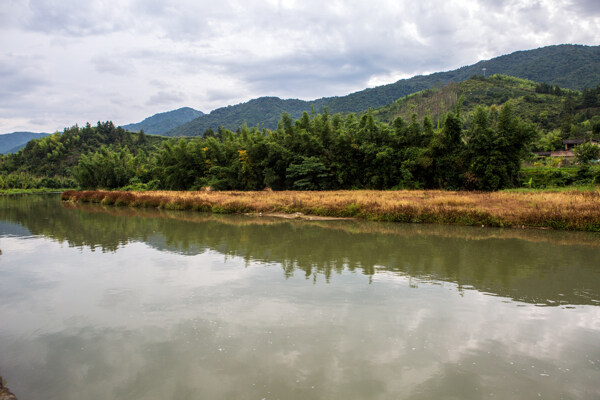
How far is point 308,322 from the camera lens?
5.64 metres

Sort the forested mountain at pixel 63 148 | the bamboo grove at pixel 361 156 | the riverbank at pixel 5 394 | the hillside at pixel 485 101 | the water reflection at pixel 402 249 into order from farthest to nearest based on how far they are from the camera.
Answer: the forested mountain at pixel 63 148 < the hillside at pixel 485 101 < the bamboo grove at pixel 361 156 < the water reflection at pixel 402 249 < the riverbank at pixel 5 394

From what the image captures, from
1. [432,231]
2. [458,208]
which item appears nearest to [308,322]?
[432,231]

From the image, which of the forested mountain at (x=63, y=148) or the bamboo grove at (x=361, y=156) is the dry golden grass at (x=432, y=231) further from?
the forested mountain at (x=63, y=148)

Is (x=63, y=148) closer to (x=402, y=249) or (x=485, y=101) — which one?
(x=402, y=249)

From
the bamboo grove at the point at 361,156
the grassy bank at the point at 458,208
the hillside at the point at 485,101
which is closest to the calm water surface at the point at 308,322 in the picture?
the grassy bank at the point at 458,208

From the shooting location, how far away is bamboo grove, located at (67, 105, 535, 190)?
23266mm

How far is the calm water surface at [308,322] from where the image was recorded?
4.06 metres

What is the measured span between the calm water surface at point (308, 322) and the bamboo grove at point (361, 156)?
13787mm

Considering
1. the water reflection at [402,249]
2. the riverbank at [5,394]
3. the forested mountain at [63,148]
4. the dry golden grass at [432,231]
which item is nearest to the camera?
the riverbank at [5,394]

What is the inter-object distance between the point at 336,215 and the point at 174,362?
14.7m

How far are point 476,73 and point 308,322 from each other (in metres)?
203

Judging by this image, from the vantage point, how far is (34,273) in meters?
9.10

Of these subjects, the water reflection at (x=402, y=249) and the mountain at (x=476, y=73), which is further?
the mountain at (x=476, y=73)

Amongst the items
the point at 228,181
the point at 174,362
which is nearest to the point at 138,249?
the point at 174,362
